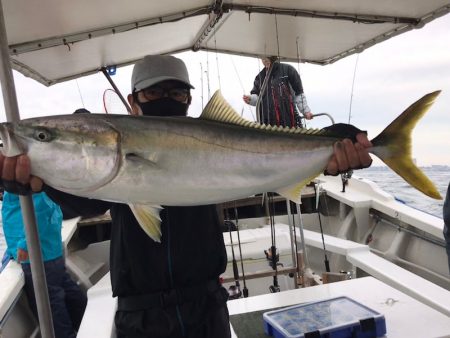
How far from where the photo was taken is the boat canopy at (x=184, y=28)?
2.68 meters

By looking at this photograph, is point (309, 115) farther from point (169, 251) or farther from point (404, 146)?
point (169, 251)

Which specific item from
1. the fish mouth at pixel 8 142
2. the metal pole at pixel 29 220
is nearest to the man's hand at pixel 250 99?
the metal pole at pixel 29 220

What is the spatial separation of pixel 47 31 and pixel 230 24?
1541 millimetres

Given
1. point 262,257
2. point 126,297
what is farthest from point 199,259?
point 262,257

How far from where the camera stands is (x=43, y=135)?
1536 millimetres

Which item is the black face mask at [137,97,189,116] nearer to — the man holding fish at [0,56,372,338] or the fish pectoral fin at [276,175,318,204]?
the man holding fish at [0,56,372,338]

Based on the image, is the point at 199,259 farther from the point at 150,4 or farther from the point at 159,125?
the point at 150,4

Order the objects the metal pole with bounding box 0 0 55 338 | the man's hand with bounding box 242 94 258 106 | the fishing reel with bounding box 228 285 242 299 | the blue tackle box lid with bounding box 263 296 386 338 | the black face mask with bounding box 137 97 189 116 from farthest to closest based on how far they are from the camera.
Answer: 1. the man's hand with bounding box 242 94 258 106
2. the fishing reel with bounding box 228 285 242 299
3. the blue tackle box lid with bounding box 263 296 386 338
4. the black face mask with bounding box 137 97 189 116
5. the metal pole with bounding box 0 0 55 338

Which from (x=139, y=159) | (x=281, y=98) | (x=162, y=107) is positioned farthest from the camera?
(x=281, y=98)

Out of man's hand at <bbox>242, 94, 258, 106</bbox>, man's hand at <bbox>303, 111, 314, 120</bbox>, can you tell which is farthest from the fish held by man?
man's hand at <bbox>303, 111, 314, 120</bbox>

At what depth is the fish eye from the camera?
1.53 meters

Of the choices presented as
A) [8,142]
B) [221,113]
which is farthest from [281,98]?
[8,142]

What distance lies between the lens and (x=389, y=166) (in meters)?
1.90

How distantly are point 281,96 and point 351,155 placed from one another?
3.22 m
